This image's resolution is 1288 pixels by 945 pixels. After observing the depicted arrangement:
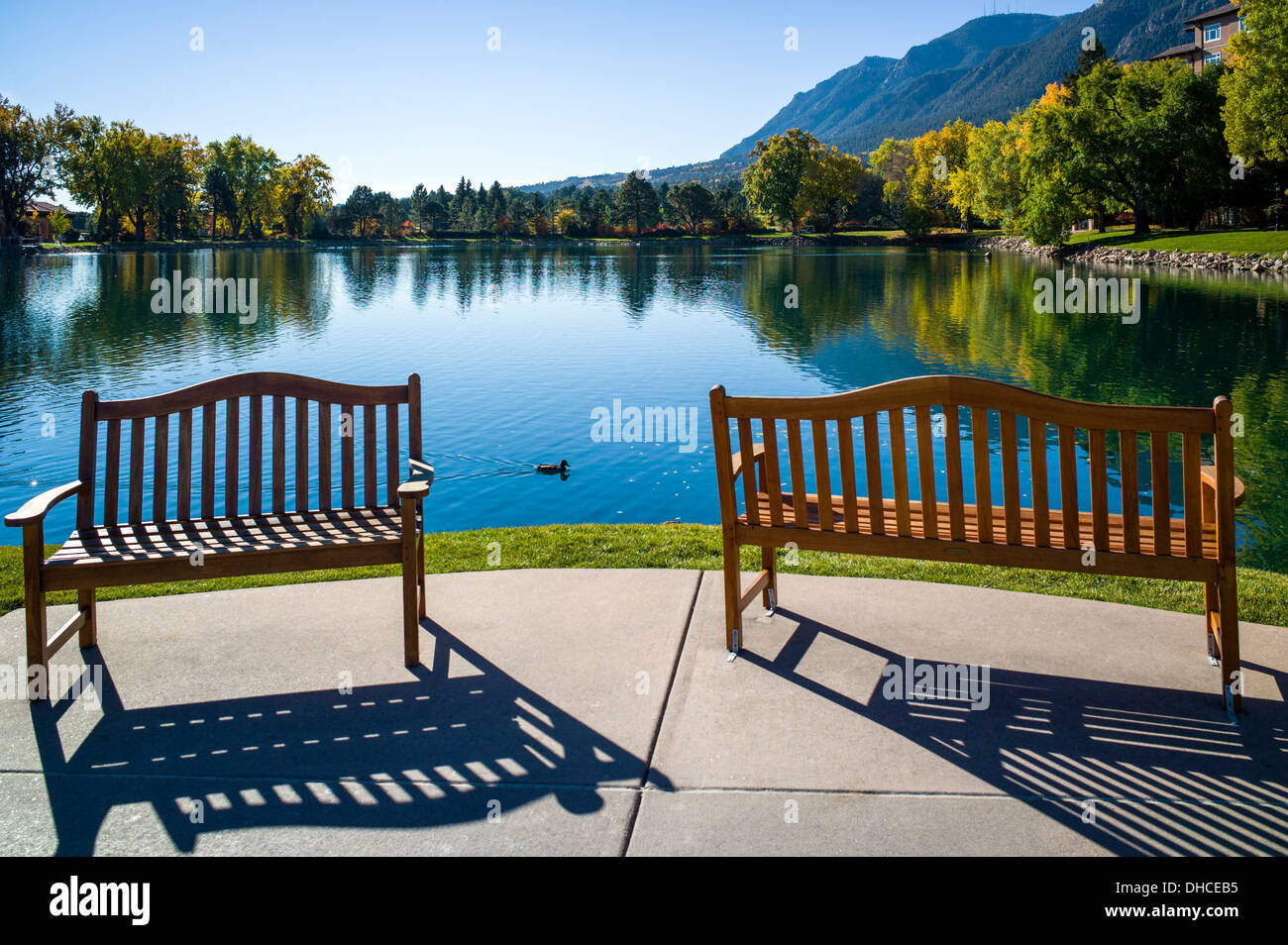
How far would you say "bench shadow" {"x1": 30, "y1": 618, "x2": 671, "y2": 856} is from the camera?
9.78 ft

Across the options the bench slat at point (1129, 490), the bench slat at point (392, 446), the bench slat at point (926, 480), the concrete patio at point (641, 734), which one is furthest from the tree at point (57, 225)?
the bench slat at point (1129, 490)

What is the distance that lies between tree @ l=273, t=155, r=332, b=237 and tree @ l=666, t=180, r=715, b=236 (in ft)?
135

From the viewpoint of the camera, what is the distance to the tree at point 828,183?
101 metres

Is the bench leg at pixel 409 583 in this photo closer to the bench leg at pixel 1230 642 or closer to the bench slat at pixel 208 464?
the bench slat at pixel 208 464

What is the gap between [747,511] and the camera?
430 cm

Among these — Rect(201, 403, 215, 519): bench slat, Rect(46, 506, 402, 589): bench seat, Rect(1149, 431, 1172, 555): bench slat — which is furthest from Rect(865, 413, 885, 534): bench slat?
Rect(201, 403, 215, 519): bench slat

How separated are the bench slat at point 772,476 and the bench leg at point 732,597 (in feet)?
0.71

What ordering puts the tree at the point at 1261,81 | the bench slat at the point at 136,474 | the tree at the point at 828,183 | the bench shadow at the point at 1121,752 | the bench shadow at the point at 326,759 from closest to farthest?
1. the bench shadow at the point at 1121,752
2. the bench shadow at the point at 326,759
3. the bench slat at the point at 136,474
4. the tree at the point at 1261,81
5. the tree at the point at 828,183

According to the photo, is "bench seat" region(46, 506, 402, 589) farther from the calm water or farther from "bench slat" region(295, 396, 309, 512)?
the calm water

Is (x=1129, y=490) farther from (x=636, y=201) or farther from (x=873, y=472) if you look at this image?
(x=636, y=201)

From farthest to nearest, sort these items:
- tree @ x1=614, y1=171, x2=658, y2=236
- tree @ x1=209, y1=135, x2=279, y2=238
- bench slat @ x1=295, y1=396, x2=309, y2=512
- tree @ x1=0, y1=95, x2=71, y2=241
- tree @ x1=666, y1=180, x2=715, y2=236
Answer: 1. tree @ x1=614, y1=171, x2=658, y2=236
2. tree @ x1=666, y1=180, x2=715, y2=236
3. tree @ x1=209, y1=135, x2=279, y2=238
4. tree @ x1=0, y1=95, x2=71, y2=241
5. bench slat @ x1=295, y1=396, x2=309, y2=512

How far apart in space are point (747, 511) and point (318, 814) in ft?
7.25

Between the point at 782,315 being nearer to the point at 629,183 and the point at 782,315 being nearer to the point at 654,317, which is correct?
the point at 654,317
